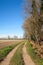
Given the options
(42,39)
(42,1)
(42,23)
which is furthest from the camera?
(42,39)

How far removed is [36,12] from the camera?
41.1m

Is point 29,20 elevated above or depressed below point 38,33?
above

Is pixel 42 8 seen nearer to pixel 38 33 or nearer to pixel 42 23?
pixel 42 23

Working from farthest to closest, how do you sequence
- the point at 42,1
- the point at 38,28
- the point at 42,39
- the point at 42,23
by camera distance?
the point at 42,39 < the point at 38,28 < the point at 42,23 < the point at 42,1

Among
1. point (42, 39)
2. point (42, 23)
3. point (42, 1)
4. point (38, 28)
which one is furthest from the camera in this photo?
point (42, 39)

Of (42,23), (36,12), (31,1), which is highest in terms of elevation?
(31,1)

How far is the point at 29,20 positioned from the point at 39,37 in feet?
18.0

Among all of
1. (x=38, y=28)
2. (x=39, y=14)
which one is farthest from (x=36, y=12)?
(x=38, y=28)

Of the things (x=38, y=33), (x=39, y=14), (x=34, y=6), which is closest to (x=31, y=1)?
(x=34, y=6)

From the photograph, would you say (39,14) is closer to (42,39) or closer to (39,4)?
(39,4)

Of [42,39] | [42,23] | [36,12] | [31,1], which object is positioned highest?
[31,1]

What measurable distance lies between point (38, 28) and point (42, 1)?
8.34 m

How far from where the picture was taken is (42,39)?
1864 inches

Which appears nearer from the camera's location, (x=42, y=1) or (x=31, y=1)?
(x=42, y=1)
